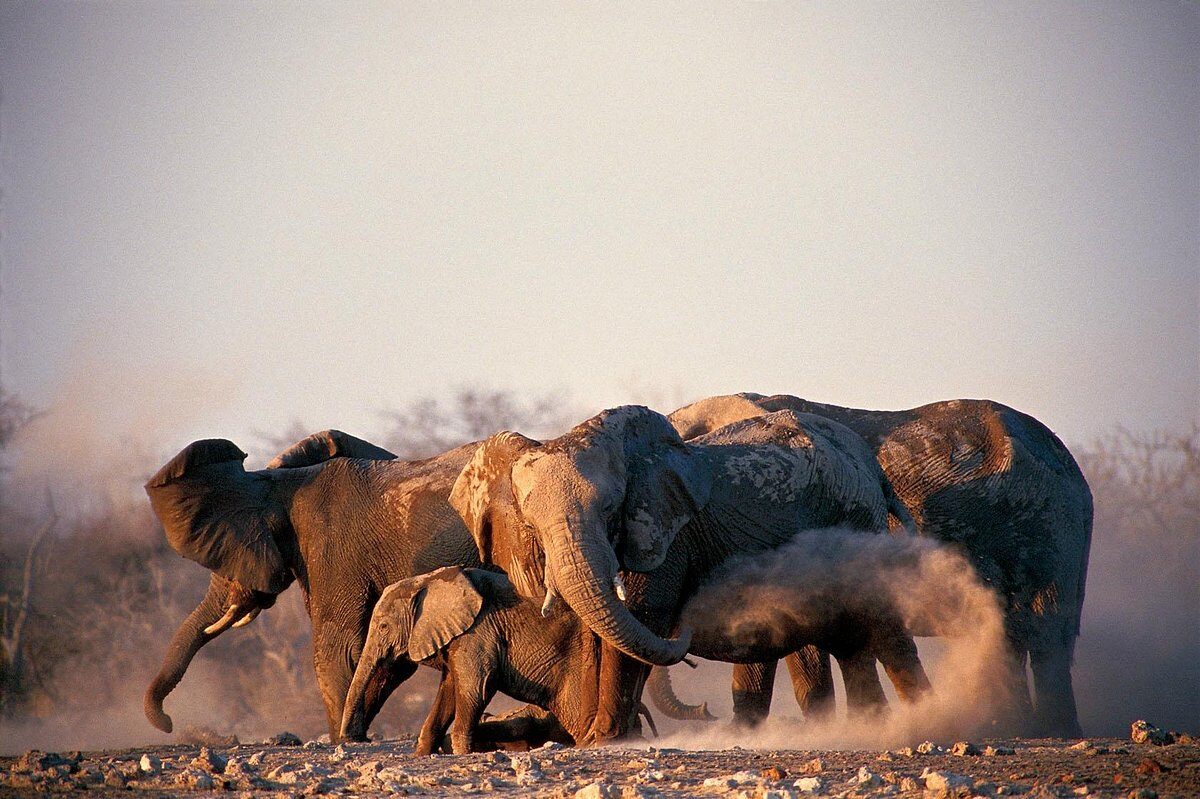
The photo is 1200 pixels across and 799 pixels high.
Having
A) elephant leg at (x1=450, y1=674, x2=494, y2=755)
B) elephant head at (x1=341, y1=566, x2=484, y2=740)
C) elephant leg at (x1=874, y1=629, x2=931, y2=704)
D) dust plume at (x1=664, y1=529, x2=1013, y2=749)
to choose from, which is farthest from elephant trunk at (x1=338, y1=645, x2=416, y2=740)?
elephant leg at (x1=874, y1=629, x2=931, y2=704)

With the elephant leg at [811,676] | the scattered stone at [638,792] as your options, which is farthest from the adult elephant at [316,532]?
the scattered stone at [638,792]

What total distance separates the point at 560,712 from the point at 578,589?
138 centimetres

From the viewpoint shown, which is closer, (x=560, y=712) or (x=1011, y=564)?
(x=560, y=712)

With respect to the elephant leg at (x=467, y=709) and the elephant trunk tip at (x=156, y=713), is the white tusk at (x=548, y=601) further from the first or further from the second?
the elephant trunk tip at (x=156, y=713)

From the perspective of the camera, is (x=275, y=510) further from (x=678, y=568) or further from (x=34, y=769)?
(x=34, y=769)

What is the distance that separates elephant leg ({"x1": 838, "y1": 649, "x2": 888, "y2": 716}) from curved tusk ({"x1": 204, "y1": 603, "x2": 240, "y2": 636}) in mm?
5230

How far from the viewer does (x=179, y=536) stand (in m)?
14.1

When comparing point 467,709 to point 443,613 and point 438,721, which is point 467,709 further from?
point 443,613

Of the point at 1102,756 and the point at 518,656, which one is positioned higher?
the point at 518,656

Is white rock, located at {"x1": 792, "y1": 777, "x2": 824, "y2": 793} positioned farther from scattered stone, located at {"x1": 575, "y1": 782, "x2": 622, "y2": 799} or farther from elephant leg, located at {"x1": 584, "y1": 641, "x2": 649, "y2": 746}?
elephant leg, located at {"x1": 584, "y1": 641, "x2": 649, "y2": 746}

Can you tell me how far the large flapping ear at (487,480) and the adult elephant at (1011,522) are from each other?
3.47 metres

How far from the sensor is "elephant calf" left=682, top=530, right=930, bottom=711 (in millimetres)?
11617

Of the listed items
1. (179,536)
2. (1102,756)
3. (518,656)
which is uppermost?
(179,536)

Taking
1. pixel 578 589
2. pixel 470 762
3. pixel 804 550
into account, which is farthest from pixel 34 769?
pixel 804 550
